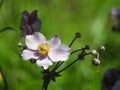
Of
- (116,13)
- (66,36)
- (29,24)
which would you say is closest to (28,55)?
(29,24)

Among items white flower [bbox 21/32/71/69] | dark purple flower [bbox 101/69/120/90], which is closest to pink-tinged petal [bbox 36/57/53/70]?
white flower [bbox 21/32/71/69]

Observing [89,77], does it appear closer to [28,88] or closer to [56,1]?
[28,88]

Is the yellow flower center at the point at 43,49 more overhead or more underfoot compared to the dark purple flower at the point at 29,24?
more underfoot

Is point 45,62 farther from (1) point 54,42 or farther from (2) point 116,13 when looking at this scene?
(2) point 116,13

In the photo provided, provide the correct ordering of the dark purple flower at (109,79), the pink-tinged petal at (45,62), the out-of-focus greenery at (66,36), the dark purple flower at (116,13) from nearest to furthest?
the pink-tinged petal at (45,62), the dark purple flower at (109,79), the dark purple flower at (116,13), the out-of-focus greenery at (66,36)

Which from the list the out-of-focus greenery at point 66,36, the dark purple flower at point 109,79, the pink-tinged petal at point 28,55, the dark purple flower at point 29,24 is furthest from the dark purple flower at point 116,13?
the pink-tinged petal at point 28,55

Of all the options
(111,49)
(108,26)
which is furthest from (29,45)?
(108,26)

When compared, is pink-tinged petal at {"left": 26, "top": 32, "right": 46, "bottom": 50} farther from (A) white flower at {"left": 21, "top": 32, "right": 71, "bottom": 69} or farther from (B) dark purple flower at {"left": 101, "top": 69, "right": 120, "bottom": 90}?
(B) dark purple flower at {"left": 101, "top": 69, "right": 120, "bottom": 90}

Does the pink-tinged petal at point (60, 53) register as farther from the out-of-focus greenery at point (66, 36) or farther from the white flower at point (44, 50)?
the out-of-focus greenery at point (66, 36)
